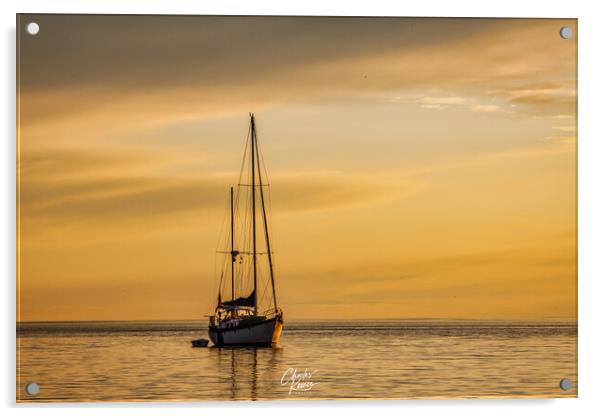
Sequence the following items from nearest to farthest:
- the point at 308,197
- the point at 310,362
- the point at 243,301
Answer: the point at 310,362
the point at 308,197
the point at 243,301

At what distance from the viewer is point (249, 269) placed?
4.84 m

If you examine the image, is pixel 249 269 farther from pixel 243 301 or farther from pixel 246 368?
pixel 246 368

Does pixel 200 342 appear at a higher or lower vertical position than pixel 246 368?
higher

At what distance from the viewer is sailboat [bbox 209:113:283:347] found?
4.77 m

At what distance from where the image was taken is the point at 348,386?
15.3ft

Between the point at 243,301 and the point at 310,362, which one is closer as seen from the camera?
the point at 310,362

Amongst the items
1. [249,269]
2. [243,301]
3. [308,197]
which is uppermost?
[308,197]

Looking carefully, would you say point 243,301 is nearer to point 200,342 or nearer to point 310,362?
point 200,342

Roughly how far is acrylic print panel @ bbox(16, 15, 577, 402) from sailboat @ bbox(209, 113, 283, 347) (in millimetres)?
11

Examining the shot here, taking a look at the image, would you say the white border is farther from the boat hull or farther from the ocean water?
the boat hull

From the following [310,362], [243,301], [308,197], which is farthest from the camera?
[243,301]

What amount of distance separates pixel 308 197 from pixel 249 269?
481mm
